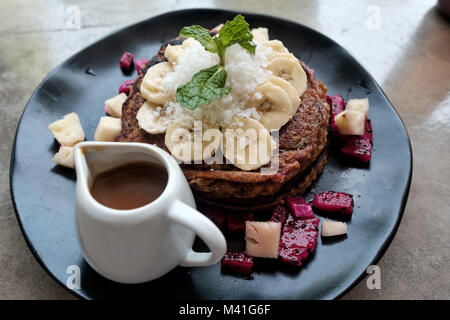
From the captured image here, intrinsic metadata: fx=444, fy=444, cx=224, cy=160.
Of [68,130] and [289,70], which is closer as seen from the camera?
[289,70]

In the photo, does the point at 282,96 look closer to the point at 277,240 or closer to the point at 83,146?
the point at 277,240

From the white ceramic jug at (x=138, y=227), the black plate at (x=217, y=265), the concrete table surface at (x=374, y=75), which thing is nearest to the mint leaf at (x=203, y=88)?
the white ceramic jug at (x=138, y=227)

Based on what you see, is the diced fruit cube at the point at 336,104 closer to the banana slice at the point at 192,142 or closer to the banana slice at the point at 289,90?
the banana slice at the point at 289,90

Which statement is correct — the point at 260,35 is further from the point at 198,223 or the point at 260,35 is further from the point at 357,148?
the point at 198,223

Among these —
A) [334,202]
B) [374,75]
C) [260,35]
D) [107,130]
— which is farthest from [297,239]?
[374,75]

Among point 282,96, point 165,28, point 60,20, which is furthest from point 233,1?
point 282,96

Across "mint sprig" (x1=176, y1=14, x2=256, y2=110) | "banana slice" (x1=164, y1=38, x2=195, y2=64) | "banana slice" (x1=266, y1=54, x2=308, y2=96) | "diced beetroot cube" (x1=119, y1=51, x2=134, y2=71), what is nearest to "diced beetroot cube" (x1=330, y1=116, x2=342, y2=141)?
"banana slice" (x1=266, y1=54, x2=308, y2=96)
